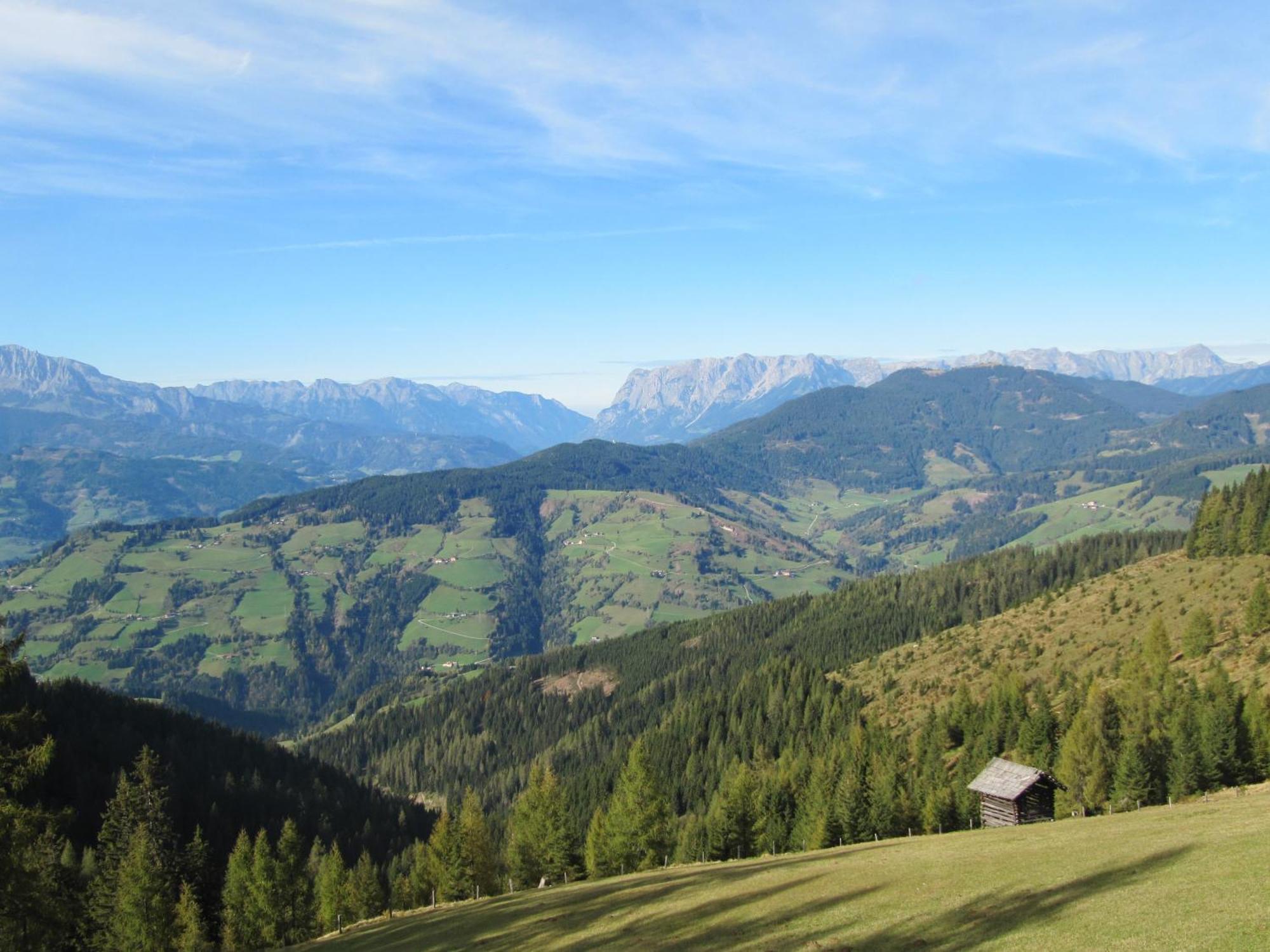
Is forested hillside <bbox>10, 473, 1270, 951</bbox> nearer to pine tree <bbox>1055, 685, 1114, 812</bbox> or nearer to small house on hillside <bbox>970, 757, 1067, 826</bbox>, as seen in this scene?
pine tree <bbox>1055, 685, 1114, 812</bbox>

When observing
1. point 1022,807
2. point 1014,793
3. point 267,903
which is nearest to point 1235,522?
point 1022,807

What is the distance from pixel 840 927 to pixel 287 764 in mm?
141973

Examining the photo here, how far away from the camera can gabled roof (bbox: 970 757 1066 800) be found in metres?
65.8

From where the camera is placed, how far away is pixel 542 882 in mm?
76562

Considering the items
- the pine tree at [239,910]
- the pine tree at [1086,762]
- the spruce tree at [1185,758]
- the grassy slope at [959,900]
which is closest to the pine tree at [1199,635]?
the pine tree at [1086,762]

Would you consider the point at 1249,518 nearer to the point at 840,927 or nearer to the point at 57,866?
the point at 840,927

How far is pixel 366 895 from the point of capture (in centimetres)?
7800

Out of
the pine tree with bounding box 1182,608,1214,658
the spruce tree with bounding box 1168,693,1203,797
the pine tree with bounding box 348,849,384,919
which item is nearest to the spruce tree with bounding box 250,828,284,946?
the pine tree with bounding box 348,849,384,919

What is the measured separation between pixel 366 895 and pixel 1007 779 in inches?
2261

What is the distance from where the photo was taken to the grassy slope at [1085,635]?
10062cm

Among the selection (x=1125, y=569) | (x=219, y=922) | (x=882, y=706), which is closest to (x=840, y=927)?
(x=219, y=922)

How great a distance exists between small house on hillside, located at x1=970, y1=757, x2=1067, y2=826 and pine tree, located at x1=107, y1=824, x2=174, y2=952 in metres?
63.2

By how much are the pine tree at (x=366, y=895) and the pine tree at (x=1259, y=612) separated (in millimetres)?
94121

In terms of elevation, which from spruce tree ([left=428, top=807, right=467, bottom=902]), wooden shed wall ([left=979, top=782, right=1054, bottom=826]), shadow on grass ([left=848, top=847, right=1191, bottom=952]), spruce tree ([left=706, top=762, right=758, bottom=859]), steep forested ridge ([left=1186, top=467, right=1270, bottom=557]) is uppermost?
steep forested ridge ([left=1186, top=467, right=1270, bottom=557])
